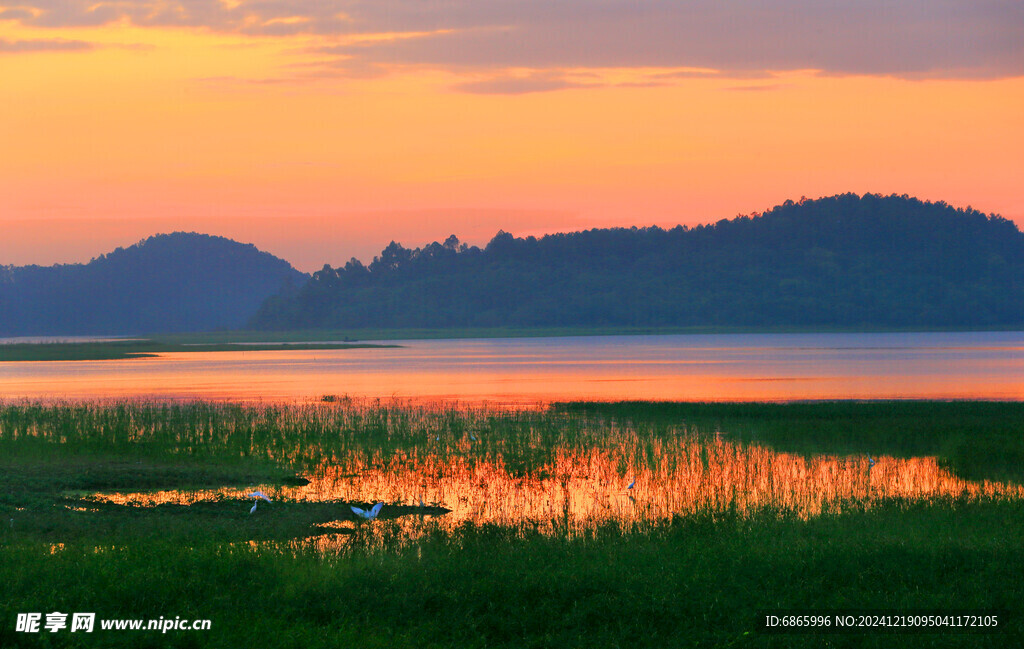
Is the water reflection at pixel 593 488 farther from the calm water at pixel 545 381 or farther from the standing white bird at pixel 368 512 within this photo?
the calm water at pixel 545 381

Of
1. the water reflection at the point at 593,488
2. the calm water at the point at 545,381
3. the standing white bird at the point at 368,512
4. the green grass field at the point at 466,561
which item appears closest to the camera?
the green grass field at the point at 466,561

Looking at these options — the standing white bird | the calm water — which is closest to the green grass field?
the standing white bird

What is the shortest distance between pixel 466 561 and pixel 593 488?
1051 centimetres

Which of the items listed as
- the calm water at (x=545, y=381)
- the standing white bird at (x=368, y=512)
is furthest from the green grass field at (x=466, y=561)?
the calm water at (x=545, y=381)

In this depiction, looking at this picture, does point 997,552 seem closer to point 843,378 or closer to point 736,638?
point 736,638

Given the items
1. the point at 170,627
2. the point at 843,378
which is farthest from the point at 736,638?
the point at 843,378

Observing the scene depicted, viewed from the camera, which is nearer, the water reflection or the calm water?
the water reflection

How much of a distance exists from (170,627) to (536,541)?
7.56m

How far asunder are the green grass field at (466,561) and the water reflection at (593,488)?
29 centimetres

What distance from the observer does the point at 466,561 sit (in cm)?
1634

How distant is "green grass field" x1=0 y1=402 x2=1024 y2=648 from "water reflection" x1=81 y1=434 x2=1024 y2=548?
29 cm

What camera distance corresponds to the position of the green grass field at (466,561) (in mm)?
13141

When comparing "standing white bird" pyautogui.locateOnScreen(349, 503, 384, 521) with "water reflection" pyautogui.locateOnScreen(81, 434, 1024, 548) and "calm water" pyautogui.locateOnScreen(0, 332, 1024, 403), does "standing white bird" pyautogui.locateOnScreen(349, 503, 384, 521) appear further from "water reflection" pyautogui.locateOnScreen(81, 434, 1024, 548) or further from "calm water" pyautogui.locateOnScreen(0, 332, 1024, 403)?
"calm water" pyautogui.locateOnScreen(0, 332, 1024, 403)

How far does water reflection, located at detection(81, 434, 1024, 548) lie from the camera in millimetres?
22203
